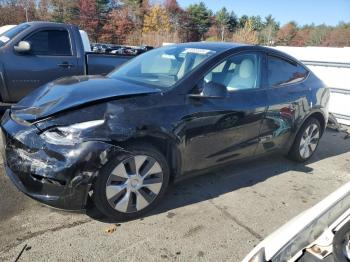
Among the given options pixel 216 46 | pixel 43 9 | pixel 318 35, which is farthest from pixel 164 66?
pixel 318 35

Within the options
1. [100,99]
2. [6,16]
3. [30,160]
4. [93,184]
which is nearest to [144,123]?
[100,99]

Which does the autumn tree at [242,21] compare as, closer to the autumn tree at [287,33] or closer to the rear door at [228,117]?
the autumn tree at [287,33]

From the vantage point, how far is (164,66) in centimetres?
399

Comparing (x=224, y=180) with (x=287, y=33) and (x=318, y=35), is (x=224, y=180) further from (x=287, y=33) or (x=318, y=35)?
(x=287, y=33)

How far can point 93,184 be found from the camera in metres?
2.88

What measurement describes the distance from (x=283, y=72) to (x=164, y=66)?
1.59m

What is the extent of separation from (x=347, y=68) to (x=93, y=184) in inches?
241

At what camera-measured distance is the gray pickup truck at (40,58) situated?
5.96m

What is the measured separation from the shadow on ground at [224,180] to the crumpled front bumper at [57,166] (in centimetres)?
40

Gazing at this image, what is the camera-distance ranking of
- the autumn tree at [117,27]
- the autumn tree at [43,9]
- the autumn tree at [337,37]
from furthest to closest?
the autumn tree at [337,37], the autumn tree at [117,27], the autumn tree at [43,9]

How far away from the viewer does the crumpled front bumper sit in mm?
2791

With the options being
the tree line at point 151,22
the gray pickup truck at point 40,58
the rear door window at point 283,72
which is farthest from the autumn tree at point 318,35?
the rear door window at point 283,72

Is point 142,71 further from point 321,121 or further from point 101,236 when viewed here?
point 321,121

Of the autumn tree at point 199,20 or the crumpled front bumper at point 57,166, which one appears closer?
the crumpled front bumper at point 57,166
